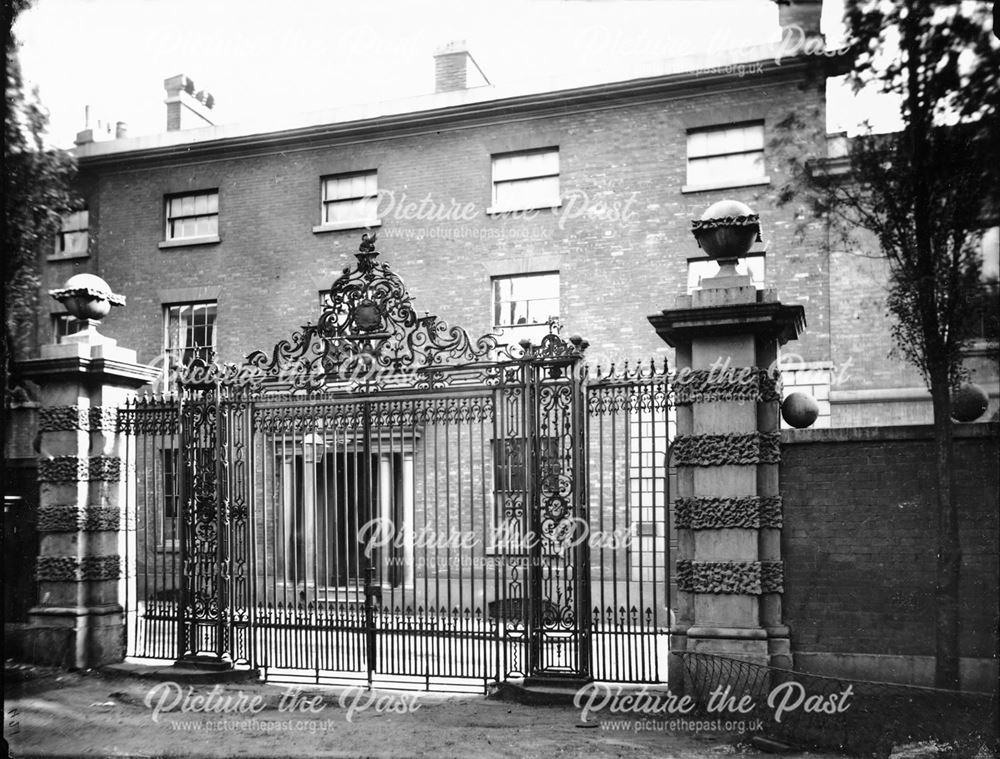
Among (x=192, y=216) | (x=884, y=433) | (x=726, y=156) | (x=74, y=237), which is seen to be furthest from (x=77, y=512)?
(x=726, y=156)

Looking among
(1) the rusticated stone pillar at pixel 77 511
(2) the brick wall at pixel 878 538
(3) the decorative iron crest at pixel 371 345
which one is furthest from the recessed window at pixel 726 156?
(1) the rusticated stone pillar at pixel 77 511

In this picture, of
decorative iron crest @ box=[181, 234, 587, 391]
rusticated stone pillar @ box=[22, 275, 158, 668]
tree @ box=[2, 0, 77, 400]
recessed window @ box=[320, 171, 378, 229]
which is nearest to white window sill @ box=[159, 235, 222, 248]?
recessed window @ box=[320, 171, 378, 229]

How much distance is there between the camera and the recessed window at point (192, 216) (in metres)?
20.7

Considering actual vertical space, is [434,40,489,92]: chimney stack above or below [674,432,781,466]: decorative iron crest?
above

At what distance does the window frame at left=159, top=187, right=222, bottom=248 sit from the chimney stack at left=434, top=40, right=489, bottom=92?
559 centimetres

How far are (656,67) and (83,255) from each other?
44.6ft

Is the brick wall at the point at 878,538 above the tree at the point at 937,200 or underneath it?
underneath

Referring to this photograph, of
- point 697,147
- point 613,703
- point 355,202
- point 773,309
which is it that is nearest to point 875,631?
point 613,703

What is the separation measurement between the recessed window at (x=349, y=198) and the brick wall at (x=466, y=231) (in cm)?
23

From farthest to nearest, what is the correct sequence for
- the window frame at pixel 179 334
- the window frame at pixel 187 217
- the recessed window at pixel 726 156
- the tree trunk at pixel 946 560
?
the window frame at pixel 187 217, the window frame at pixel 179 334, the recessed window at pixel 726 156, the tree trunk at pixel 946 560

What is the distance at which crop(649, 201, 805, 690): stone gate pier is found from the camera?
8867mm

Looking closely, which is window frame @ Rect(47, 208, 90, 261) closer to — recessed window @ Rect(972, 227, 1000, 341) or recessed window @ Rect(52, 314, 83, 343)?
recessed window @ Rect(52, 314, 83, 343)

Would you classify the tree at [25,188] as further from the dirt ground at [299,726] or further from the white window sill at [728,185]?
the white window sill at [728,185]

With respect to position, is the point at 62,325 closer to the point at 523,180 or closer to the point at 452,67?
the point at 452,67
